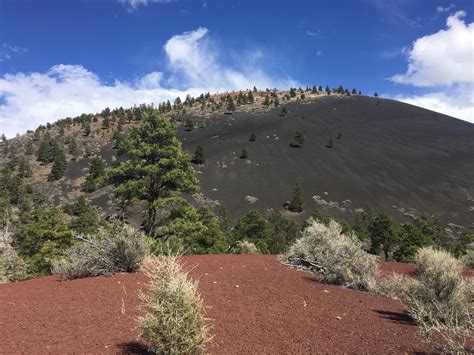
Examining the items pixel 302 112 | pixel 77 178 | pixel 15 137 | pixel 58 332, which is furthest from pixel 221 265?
pixel 15 137

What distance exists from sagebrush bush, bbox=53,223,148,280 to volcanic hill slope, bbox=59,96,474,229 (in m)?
48.7

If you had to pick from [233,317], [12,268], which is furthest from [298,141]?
[233,317]

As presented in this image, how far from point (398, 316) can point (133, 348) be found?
485 cm

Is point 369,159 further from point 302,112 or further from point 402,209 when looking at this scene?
point 302,112

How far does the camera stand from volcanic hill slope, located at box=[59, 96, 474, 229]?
208ft

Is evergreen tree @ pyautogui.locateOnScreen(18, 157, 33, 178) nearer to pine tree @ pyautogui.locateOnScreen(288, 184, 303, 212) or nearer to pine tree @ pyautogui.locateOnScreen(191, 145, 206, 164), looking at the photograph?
pine tree @ pyautogui.locateOnScreen(191, 145, 206, 164)

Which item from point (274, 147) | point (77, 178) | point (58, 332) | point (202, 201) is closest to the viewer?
point (58, 332)

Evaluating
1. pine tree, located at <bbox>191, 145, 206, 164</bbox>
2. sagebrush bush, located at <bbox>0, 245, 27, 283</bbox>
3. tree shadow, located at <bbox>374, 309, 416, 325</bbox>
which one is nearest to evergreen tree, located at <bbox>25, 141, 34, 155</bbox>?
pine tree, located at <bbox>191, 145, 206, 164</bbox>

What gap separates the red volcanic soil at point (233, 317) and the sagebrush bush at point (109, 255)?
20.7 inches

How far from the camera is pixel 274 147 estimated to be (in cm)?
8406

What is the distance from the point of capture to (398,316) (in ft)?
22.6

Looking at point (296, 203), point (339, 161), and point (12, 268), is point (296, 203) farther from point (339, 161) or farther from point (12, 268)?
point (12, 268)

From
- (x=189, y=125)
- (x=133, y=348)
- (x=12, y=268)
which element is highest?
(x=189, y=125)

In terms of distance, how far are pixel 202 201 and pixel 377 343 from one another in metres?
56.1
